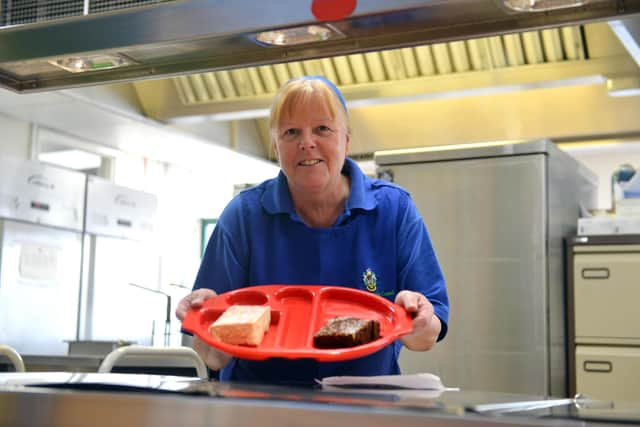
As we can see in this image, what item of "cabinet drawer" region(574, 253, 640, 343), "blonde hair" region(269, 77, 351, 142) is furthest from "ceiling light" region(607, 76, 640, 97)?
"blonde hair" region(269, 77, 351, 142)

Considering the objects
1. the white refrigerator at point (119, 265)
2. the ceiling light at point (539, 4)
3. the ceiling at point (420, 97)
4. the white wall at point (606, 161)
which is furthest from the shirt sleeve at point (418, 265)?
the white wall at point (606, 161)

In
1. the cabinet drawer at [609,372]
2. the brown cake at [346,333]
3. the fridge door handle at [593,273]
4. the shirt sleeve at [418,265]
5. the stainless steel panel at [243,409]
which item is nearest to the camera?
the stainless steel panel at [243,409]

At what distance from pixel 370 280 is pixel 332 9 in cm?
55

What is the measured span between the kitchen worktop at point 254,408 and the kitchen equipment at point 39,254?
14.0 ft

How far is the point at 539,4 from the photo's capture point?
1.54 metres

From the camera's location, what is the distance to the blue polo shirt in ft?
5.79

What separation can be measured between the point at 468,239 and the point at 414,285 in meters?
2.08

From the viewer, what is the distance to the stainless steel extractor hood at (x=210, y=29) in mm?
1562

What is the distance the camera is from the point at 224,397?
3.30 feet

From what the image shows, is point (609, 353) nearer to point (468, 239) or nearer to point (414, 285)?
point (468, 239)

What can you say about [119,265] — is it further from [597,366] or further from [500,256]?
[597,366]

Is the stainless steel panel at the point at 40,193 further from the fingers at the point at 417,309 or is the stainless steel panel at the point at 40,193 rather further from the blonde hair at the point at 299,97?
the fingers at the point at 417,309

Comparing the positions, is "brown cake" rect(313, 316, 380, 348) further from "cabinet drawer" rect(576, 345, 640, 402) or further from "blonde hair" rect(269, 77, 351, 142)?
"cabinet drawer" rect(576, 345, 640, 402)

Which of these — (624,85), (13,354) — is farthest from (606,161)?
(13,354)
